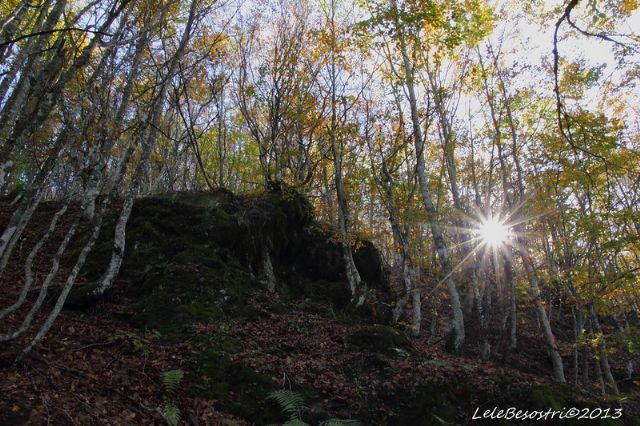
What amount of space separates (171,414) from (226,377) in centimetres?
151

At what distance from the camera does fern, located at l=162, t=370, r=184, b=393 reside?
5.69m

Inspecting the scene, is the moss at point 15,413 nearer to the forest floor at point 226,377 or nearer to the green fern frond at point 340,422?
the forest floor at point 226,377

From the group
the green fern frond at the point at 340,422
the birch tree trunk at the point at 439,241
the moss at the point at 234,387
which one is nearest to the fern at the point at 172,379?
the moss at the point at 234,387

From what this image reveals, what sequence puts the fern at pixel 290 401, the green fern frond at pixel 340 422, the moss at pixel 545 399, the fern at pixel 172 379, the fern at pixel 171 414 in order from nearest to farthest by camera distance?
the fern at pixel 171 414 < the green fern frond at pixel 340 422 < the fern at pixel 172 379 < the fern at pixel 290 401 < the moss at pixel 545 399

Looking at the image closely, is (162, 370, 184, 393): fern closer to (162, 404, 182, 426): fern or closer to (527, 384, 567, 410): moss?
(162, 404, 182, 426): fern

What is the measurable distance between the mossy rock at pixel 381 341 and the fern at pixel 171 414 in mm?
4285

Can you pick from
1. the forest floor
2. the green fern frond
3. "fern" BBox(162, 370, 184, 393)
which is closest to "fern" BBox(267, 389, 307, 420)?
the forest floor

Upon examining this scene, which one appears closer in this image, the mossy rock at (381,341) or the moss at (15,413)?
the moss at (15,413)

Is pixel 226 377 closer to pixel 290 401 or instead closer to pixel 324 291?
pixel 290 401

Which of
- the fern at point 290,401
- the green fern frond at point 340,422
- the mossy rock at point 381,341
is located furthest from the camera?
the mossy rock at point 381,341

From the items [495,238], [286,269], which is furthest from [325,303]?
[495,238]

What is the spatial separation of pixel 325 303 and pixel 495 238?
20.4 ft

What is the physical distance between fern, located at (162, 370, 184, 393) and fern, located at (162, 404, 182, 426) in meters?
0.46

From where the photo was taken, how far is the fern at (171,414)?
4.92 metres
